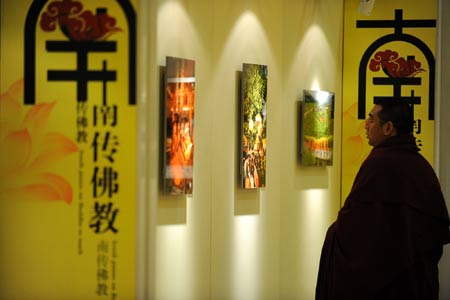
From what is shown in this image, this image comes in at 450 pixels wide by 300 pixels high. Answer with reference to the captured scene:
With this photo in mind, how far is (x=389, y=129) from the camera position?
542 cm

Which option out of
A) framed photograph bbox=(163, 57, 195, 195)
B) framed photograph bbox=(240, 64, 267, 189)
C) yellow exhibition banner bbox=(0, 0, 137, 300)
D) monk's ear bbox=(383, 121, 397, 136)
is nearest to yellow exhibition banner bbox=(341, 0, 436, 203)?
framed photograph bbox=(240, 64, 267, 189)

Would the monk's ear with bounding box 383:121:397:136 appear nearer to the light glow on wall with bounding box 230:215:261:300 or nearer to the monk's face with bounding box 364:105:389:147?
the monk's face with bounding box 364:105:389:147

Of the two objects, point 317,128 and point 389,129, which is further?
point 317,128

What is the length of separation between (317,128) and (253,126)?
95 cm

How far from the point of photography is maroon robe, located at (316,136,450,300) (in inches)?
203

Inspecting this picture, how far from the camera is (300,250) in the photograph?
7391 millimetres

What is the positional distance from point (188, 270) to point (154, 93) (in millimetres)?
1469

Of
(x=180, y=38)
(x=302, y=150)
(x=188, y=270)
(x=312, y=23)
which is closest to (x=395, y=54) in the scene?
(x=312, y=23)

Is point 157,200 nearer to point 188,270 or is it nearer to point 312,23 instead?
point 188,270

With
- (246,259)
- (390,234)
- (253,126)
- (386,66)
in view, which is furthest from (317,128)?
(390,234)

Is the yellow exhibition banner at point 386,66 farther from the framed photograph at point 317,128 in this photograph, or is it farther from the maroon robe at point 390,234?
Answer: the maroon robe at point 390,234

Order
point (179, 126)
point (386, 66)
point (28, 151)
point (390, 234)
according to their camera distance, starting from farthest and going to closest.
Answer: point (386, 66), point (179, 126), point (28, 151), point (390, 234)

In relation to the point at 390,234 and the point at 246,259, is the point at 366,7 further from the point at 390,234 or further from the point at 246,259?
the point at 390,234

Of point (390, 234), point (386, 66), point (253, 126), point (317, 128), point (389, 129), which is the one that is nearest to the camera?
point (390, 234)
